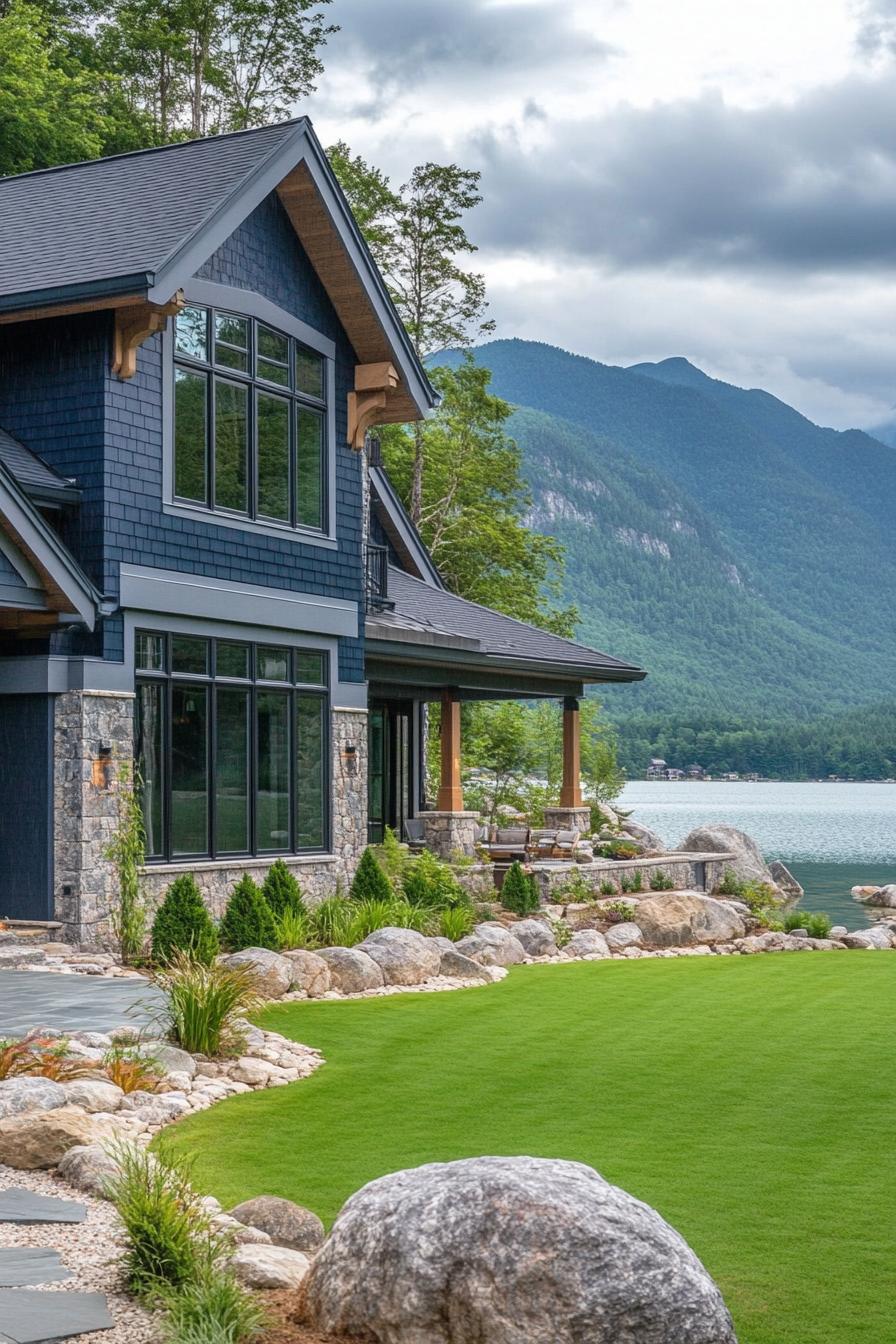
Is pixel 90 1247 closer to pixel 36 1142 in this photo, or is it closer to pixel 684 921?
pixel 36 1142

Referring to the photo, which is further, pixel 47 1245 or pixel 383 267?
pixel 383 267

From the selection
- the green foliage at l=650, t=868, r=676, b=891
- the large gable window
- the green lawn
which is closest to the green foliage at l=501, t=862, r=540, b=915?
the green foliage at l=650, t=868, r=676, b=891

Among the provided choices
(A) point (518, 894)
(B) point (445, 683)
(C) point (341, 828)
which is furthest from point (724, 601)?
(C) point (341, 828)

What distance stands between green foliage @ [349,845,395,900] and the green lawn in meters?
3.46

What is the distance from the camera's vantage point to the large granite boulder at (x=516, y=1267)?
4.36 metres

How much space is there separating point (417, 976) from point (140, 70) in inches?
1145

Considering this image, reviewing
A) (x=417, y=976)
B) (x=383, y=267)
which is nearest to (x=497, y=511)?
(x=383, y=267)

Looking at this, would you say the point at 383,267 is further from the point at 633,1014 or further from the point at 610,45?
the point at 633,1014

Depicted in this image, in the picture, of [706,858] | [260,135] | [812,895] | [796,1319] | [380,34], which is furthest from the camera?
[380,34]

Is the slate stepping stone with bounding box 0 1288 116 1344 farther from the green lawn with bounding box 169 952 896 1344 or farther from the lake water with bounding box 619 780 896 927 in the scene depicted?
the lake water with bounding box 619 780 896 927

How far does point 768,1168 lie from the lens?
735 centimetres

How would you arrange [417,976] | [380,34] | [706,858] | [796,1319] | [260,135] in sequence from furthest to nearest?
1. [380,34]
2. [706,858]
3. [260,135]
4. [417,976]
5. [796,1319]

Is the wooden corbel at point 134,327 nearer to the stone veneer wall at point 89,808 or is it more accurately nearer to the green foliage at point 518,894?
the stone veneer wall at point 89,808

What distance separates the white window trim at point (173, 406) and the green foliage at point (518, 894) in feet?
16.8
